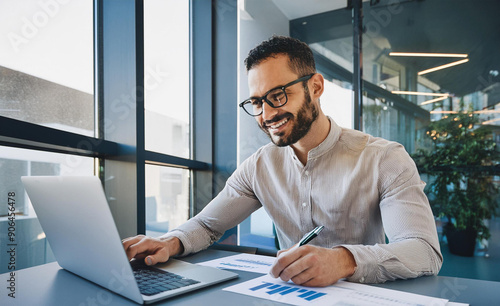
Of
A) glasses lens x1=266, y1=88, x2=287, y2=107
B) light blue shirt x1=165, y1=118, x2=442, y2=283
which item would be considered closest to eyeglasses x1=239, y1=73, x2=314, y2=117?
glasses lens x1=266, y1=88, x2=287, y2=107

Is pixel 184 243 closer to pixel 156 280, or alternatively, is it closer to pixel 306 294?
pixel 156 280

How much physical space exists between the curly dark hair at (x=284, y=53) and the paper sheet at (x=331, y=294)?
796 millimetres

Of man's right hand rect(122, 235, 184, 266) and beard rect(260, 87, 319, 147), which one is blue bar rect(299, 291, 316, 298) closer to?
man's right hand rect(122, 235, 184, 266)

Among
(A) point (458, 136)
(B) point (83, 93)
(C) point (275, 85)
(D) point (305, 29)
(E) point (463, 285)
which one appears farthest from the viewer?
(D) point (305, 29)

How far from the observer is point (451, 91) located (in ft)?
9.48

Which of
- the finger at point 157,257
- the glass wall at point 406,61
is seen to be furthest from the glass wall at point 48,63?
the glass wall at point 406,61

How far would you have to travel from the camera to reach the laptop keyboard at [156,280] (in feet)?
2.44

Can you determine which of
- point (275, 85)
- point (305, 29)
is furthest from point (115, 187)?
point (305, 29)

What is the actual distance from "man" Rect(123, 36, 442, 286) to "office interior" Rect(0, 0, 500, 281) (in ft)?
2.06

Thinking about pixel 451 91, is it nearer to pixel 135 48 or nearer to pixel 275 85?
pixel 275 85

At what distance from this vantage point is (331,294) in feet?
2.40

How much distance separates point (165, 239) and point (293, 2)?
9.15ft

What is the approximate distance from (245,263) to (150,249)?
270mm

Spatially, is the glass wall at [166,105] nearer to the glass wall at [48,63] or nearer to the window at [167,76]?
the window at [167,76]
